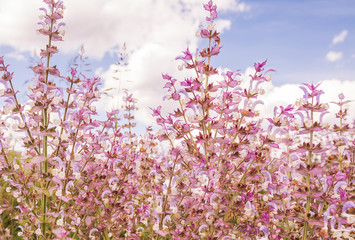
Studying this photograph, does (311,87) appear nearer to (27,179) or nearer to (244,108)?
(244,108)

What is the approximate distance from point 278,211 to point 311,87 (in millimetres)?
1148

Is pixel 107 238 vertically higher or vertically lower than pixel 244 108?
lower

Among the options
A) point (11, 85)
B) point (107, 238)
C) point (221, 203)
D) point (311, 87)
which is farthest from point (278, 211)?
point (11, 85)

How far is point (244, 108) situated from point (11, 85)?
6.86ft

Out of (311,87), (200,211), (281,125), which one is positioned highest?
(311,87)

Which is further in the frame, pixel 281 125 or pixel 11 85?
pixel 11 85

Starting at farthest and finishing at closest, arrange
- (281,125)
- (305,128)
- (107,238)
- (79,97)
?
(107,238)
(79,97)
(281,125)
(305,128)

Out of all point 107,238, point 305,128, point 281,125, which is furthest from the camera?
point 107,238

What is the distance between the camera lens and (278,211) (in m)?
3.20

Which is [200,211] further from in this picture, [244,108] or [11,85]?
[11,85]

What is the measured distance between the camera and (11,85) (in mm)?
3244

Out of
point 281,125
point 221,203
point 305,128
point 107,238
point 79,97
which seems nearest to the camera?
point 305,128

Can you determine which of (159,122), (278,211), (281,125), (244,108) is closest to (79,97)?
(159,122)

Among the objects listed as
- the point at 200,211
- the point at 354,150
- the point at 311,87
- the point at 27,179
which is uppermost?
the point at 311,87
